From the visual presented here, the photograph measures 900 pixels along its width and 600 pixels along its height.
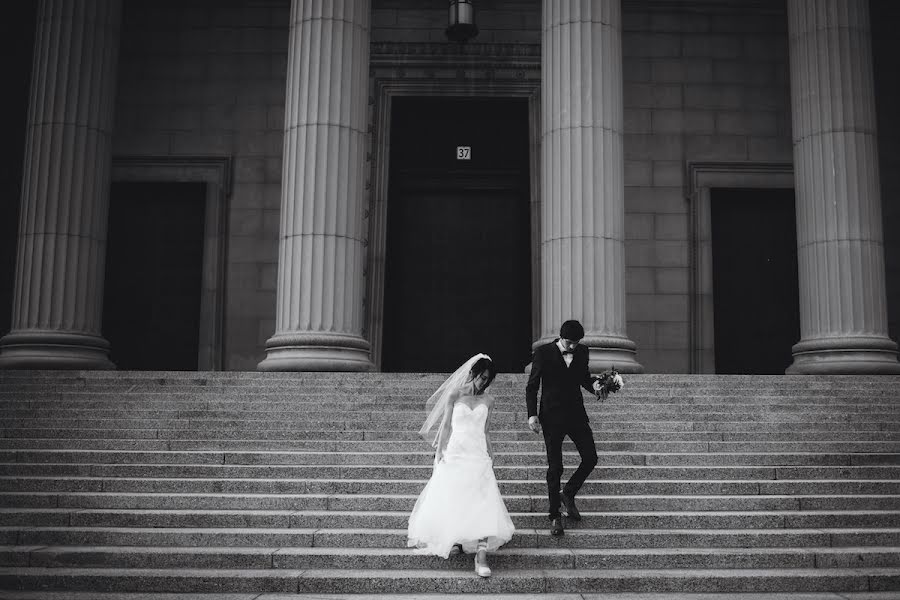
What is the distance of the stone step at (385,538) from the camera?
7.76 meters

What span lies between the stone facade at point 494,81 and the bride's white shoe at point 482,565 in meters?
12.2

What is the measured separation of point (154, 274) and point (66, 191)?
454cm

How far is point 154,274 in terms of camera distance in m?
19.2

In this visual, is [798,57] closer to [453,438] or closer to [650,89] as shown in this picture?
[650,89]

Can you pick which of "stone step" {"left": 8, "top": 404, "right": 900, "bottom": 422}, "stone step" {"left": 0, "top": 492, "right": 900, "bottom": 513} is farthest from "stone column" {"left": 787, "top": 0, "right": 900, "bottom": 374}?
"stone step" {"left": 0, "top": 492, "right": 900, "bottom": 513}

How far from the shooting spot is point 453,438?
7.34m

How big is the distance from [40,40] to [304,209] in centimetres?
613

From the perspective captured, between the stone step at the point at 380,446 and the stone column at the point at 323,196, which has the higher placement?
the stone column at the point at 323,196

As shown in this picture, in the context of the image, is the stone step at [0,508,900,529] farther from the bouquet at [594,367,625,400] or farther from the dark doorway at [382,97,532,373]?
the dark doorway at [382,97,532,373]

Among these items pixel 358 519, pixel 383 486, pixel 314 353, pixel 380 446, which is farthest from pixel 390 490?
pixel 314 353

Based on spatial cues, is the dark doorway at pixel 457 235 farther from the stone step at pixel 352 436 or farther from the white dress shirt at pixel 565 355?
the white dress shirt at pixel 565 355

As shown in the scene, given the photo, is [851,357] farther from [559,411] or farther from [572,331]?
[559,411]

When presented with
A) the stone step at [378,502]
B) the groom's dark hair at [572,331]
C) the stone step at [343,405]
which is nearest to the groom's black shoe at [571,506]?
the stone step at [378,502]

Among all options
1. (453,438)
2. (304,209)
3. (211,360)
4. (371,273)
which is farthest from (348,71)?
(453,438)
